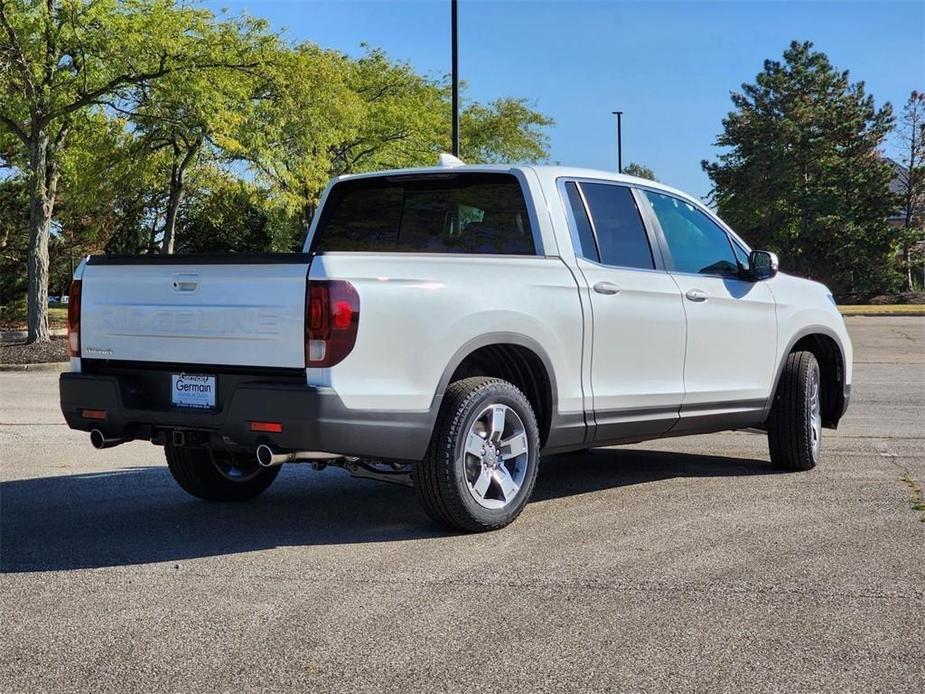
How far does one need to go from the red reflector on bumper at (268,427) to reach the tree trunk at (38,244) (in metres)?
18.4

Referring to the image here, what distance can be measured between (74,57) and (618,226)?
56.0 feet

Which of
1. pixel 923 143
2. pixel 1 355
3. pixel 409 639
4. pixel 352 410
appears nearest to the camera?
pixel 409 639

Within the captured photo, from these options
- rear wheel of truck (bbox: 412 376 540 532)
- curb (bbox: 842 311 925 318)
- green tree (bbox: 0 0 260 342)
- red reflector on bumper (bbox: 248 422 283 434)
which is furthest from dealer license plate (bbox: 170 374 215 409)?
curb (bbox: 842 311 925 318)

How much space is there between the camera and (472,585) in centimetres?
491

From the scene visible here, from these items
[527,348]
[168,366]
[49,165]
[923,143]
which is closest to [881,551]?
[527,348]

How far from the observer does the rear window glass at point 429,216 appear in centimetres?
661

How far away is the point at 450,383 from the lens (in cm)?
590

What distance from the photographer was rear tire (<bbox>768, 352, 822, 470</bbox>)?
7.95 metres

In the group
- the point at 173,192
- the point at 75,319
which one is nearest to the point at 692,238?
the point at 75,319

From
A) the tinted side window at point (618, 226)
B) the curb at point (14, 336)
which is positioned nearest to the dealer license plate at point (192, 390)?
the tinted side window at point (618, 226)

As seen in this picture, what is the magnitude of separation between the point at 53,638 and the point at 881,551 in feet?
12.5

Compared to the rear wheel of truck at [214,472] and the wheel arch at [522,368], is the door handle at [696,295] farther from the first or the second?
the rear wheel of truck at [214,472]

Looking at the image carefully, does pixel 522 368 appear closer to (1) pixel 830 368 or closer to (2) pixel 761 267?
(2) pixel 761 267

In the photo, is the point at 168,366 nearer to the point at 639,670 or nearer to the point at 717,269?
the point at 639,670
